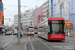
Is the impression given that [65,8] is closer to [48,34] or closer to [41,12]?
[48,34]

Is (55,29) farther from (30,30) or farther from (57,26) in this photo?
(30,30)

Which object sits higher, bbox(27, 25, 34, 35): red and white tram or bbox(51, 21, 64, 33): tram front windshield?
bbox(51, 21, 64, 33): tram front windshield

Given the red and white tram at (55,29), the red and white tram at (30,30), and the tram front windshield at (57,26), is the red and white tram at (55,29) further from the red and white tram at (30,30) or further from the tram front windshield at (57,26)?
the red and white tram at (30,30)

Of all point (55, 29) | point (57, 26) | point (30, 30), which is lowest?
point (30, 30)

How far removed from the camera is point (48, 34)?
2059 cm

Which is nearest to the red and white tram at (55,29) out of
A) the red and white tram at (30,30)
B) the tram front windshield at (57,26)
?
the tram front windshield at (57,26)

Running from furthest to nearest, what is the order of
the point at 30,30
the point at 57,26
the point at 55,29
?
the point at 30,30 < the point at 57,26 < the point at 55,29

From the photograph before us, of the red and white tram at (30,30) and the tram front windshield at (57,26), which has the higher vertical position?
the tram front windshield at (57,26)

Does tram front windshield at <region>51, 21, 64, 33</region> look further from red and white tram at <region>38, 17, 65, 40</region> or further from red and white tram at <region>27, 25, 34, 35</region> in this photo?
red and white tram at <region>27, 25, 34, 35</region>

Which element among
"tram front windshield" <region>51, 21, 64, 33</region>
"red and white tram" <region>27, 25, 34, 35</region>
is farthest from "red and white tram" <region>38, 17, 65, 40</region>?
"red and white tram" <region>27, 25, 34, 35</region>

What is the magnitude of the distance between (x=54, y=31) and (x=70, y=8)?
159ft

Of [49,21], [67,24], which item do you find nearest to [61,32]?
[49,21]

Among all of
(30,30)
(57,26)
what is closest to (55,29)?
(57,26)

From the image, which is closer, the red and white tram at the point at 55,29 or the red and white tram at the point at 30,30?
the red and white tram at the point at 55,29
